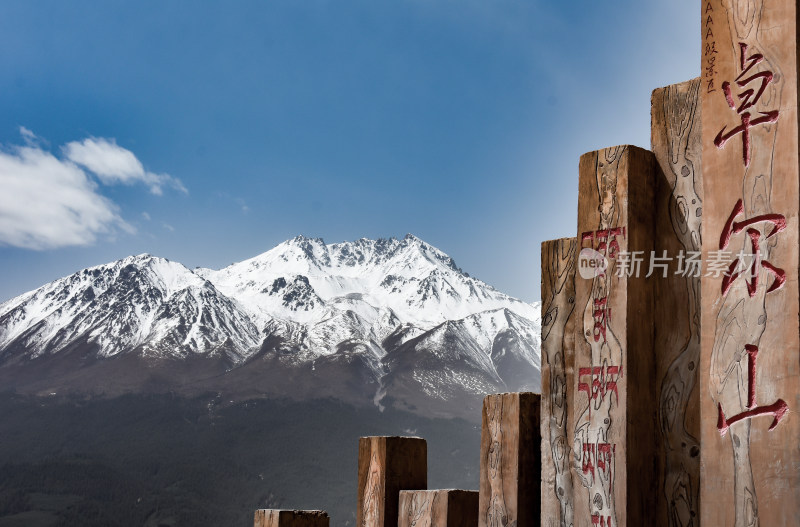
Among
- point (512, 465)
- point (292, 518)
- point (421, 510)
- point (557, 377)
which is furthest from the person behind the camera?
point (292, 518)

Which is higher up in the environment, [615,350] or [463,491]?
[615,350]

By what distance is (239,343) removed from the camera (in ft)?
518

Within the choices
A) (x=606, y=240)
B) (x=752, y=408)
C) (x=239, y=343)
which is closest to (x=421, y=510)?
(x=606, y=240)

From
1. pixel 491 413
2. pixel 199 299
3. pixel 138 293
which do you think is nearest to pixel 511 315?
pixel 199 299

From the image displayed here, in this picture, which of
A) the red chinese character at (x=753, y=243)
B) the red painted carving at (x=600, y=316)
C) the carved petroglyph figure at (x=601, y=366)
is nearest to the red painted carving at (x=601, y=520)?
the carved petroglyph figure at (x=601, y=366)

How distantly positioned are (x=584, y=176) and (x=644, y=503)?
1074 mm

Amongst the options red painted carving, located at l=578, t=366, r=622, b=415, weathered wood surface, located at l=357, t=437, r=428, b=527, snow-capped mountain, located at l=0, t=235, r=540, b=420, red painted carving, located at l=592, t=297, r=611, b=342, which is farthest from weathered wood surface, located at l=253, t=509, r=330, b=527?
snow-capped mountain, located at l=0, t=235, r=540, b=420

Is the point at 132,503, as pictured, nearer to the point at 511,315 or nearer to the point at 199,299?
the point at 199,299

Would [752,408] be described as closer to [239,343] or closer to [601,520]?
[601,520]

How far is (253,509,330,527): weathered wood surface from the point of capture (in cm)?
414

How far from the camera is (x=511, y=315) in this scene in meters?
182

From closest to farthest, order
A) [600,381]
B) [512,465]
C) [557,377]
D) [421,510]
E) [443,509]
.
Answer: [600,381], [557,377], [512,465], [443,509], [421,510]

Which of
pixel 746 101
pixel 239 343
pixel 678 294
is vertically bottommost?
pixel 678 294

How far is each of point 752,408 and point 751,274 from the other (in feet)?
1.23
